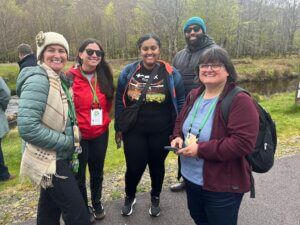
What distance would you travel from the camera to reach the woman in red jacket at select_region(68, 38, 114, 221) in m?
3.04

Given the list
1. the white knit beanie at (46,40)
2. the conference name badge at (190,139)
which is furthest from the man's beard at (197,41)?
the white knit beanie at (46,40)

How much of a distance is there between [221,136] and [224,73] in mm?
505

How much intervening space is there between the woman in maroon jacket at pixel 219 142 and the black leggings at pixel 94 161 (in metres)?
1.20

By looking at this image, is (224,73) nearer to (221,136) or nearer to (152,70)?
(221,136)

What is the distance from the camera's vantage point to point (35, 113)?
83.7 inches

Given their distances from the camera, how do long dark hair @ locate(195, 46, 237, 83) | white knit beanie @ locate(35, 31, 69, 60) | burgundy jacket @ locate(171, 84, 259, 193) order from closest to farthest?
1. burgundy jacket @ locate(171, 84, 259, 193)
2. long dark hair @ locate(195, 46, 237, 83)
3. white knit beanie @ locate(35, 31, 69, 60)

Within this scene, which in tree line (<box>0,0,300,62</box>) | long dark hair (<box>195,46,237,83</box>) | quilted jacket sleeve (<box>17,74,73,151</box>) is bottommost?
quilted jacket sleeve (<box>17,74,73,151</box>)

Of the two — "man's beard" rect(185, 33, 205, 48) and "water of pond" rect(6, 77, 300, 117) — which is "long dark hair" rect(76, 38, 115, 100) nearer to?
"man's beard" rect(185, 33, 205, 48)

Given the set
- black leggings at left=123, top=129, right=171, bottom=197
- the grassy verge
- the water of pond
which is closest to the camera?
black leggings at left=123, top=129, right=171, bottom=197

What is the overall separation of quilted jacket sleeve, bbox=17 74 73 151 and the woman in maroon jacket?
3.52ft

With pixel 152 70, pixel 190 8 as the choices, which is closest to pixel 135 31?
pixel 190 8

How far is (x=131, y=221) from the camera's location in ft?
11.3

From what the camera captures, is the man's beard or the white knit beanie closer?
the white knit beanie

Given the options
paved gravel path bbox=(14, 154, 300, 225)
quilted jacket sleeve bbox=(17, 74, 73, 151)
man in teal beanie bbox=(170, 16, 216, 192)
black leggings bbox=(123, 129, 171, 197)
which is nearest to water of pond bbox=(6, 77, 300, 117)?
paved gravel path bbox=(14, 154, 300, 225)
